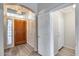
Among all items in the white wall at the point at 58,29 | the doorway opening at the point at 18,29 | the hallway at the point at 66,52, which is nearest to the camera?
the hallway at the point at 66,52

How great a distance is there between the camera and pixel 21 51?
4.59ft

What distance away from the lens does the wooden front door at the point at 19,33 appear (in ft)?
4.72

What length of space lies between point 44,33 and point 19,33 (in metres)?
0.43

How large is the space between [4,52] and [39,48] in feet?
1.96

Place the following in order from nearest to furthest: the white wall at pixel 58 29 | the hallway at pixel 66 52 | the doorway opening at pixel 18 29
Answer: the hallway at pixel 66 52
the doorway opening at pixel 18 29
the white wall at pixel 58 29

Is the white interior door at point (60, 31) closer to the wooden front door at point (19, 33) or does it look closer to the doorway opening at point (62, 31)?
the doorway opening at point (62, 31)

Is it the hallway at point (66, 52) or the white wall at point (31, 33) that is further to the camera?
the white wall at point (31, 33)

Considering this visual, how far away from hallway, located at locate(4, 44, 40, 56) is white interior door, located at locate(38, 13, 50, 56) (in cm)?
15

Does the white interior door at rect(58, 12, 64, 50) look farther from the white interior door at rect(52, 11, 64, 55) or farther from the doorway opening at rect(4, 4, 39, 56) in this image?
the doorway opening at rect(4, 4, 39, 56)

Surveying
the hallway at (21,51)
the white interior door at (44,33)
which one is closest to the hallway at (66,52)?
the white interior door at (44,33)

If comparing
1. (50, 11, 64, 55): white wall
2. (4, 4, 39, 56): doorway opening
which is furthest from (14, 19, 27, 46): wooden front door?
(50, 11, 64, 55): white wall

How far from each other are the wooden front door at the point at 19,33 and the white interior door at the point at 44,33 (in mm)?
264

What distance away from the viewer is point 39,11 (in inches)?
57.3

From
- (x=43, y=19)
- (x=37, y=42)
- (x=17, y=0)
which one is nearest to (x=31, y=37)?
(x=37, y=42)
